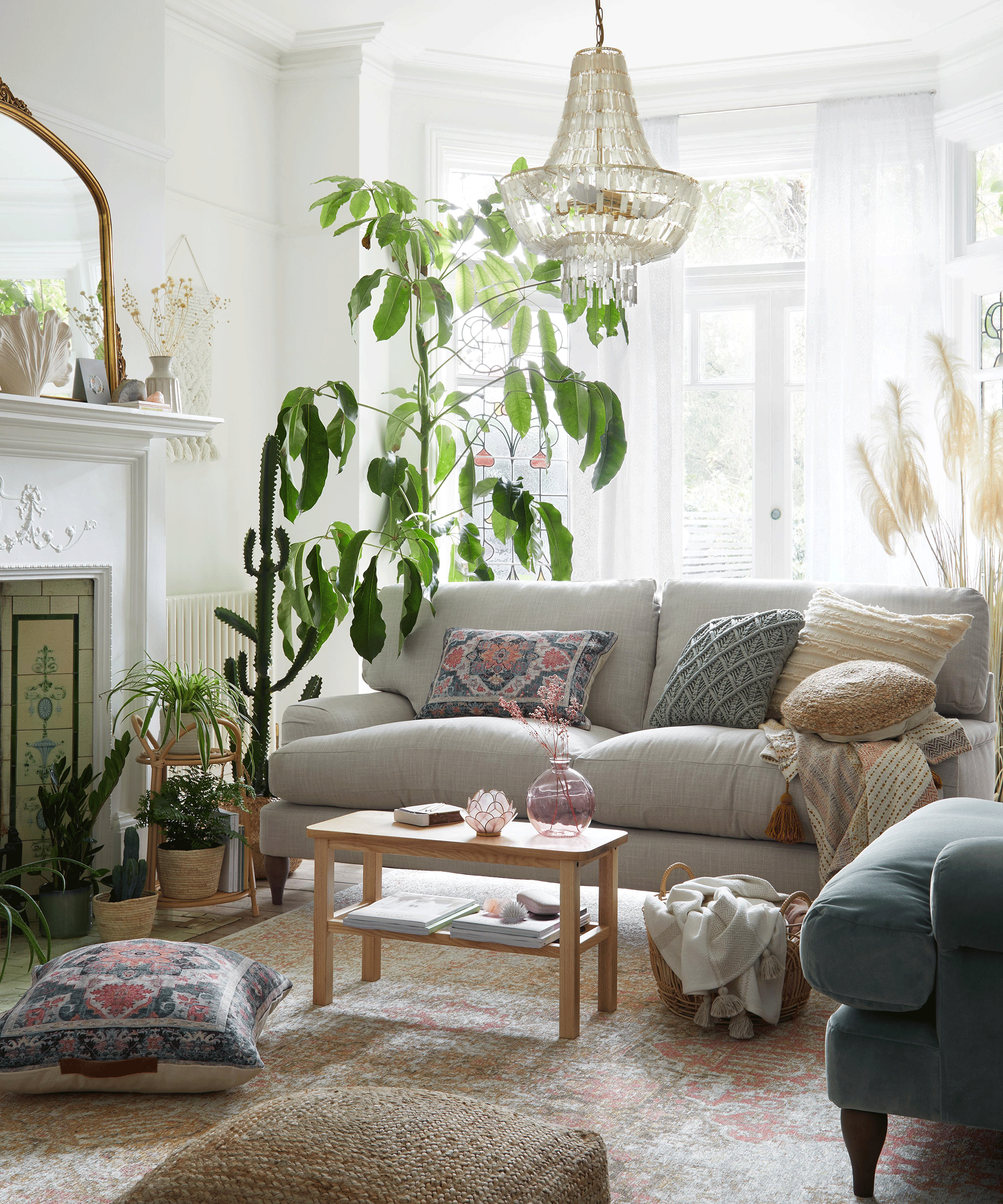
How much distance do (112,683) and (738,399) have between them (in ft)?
10.1

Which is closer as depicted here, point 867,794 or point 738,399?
Result: point 867,794

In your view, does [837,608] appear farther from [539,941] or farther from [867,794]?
[539,941]

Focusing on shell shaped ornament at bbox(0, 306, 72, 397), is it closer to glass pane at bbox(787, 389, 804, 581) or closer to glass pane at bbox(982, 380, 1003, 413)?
glass pane at bbox(787, 389, 804, 581)

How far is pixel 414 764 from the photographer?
340 cm

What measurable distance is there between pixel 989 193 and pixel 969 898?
13.4 ft

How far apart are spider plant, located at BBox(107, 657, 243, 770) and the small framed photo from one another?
2.62 feet

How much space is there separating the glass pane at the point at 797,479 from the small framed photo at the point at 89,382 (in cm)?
303

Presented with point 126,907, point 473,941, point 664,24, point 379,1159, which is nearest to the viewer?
point 379,1159

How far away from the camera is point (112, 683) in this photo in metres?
3.75

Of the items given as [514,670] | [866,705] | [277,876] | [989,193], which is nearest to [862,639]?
[866,705]

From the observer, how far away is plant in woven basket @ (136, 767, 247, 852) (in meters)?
3.46

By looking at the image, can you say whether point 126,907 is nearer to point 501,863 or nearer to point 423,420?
point 501,863

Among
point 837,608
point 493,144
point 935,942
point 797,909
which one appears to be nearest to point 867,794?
point 797,909

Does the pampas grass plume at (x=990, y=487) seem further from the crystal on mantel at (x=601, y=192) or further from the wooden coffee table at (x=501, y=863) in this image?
the wooden coffee table at (x=501, y=863)
